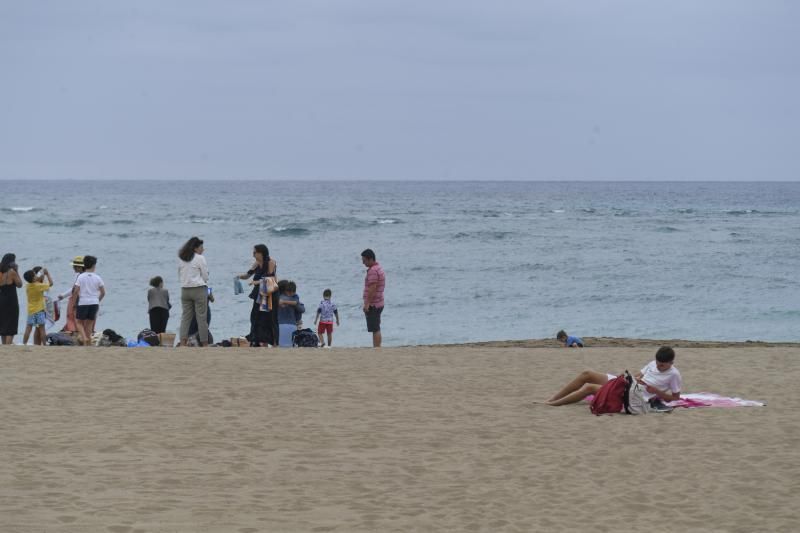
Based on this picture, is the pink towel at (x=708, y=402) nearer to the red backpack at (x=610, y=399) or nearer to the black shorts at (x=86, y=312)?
the red backpack at (x=610, y=399)

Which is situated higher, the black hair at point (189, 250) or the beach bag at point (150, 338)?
the black hair at point (189, 250)

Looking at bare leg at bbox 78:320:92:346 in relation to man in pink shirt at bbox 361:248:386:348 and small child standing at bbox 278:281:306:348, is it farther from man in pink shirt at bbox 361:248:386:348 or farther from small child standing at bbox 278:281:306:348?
man in pink shirt at bbox 361:248:386:348

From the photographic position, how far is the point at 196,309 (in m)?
14.2

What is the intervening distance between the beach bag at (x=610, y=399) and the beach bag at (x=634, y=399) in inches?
1.3

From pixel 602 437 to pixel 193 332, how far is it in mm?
7355

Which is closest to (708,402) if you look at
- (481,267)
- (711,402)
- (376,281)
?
(711,402)

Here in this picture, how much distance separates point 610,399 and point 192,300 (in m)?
6.45

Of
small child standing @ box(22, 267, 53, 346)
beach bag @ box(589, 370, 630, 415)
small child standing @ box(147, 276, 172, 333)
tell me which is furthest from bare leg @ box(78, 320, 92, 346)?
beach bag @ box(589, 370, 630, 415)

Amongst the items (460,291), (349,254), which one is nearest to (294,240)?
(349,254)

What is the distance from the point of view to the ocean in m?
25.0

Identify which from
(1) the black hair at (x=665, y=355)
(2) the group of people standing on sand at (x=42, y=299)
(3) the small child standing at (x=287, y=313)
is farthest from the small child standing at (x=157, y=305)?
(1) the black hair at (x=665, y=355)

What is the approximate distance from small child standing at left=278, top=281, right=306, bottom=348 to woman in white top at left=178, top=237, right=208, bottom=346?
1160 millimetres

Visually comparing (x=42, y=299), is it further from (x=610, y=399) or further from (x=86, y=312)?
(x=610, y=399)

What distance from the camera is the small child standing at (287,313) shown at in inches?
589
